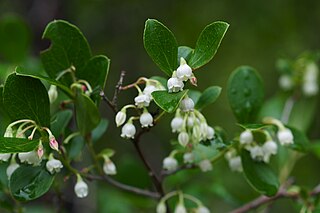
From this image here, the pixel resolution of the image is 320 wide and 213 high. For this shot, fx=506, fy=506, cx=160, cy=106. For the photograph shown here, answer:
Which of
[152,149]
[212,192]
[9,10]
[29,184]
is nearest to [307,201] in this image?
[212,192]

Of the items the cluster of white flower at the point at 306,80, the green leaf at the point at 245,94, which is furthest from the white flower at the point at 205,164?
the cluster of white flower at the point at 306,80

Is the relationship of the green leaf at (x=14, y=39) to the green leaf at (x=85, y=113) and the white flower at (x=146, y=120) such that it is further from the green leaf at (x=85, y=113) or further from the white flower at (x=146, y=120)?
the white flower at (x=146, y=120)

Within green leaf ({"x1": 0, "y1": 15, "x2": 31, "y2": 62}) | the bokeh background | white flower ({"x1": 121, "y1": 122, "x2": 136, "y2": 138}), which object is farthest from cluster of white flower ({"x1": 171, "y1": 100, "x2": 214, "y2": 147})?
the bokeh background

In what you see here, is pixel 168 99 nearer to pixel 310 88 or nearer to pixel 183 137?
pixel 183 137

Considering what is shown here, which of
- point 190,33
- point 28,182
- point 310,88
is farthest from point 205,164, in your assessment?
point 190,33

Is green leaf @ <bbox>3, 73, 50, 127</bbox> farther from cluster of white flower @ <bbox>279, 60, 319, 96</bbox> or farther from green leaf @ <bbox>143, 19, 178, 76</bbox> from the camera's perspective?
cluster of white flower @ <bbox>279, 60, 319, 96</bbox>

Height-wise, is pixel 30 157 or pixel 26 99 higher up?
pixel 26 99
